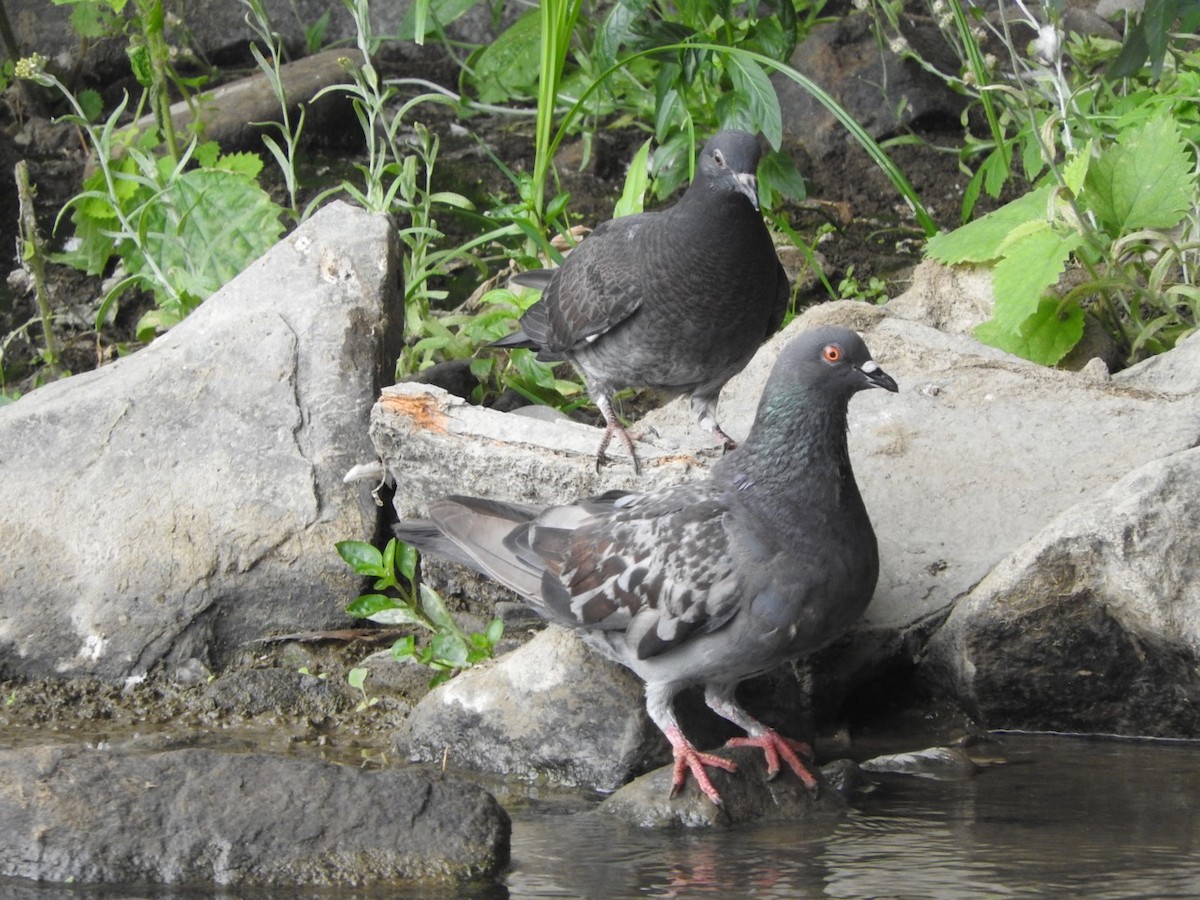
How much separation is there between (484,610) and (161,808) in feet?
5.89

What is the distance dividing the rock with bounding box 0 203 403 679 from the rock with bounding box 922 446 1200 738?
6.51 ft

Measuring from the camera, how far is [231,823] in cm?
325

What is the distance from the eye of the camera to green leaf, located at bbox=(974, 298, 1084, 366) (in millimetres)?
5844

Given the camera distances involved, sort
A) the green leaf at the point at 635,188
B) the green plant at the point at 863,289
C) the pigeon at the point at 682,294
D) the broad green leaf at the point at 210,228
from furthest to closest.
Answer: the green plant at the point at 863,289 → the green leaf at the point at 635,188 → the broad green leaf at the point at 210,228 → the pigeon at the point at 682,294

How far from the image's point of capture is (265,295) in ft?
17.3

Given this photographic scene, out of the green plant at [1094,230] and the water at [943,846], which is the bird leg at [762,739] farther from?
the green plant at [1094,230]

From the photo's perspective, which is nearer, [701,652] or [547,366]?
[701,652]

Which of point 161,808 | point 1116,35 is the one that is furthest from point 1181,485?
point 1116,35

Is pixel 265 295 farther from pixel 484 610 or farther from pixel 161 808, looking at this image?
pixel 161 808

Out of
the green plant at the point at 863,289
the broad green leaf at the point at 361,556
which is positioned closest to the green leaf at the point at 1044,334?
the green plant at the point at 863,289

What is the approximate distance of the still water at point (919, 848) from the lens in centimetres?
321

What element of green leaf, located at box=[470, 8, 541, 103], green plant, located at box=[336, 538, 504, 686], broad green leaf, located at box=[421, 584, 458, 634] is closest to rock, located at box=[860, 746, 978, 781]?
green plant, located at box=[336, 538, 504, 686]

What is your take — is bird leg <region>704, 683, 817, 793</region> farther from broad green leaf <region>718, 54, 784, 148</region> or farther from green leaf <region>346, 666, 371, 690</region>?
broad green leaf <region>718, 54, 784, 148</region>

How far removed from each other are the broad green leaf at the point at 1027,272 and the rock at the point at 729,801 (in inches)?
88.3
